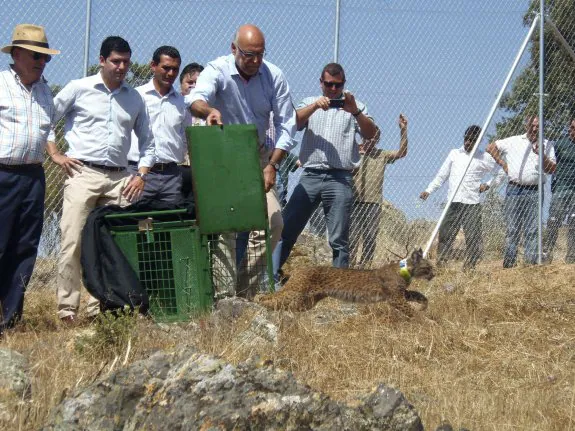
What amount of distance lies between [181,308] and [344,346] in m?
1.40

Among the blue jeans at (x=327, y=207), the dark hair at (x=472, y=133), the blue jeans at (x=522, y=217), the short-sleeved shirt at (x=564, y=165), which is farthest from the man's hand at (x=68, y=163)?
the short-sleeved shirt at (x=564, y=165)

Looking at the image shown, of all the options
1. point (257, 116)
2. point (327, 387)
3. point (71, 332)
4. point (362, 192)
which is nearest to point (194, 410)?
point (327, 387)

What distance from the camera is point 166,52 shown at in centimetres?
898

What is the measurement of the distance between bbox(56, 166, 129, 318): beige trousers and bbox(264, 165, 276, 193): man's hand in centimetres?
107

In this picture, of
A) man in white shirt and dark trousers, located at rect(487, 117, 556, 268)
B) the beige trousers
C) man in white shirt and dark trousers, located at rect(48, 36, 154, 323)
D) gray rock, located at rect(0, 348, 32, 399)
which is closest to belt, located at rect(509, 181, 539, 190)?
man in white shirt and dark trousers, located at rect(487, 117, 556, 268)

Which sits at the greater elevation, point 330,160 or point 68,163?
point 68,163

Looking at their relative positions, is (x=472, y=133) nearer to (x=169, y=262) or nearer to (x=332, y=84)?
(x=332, y=84)

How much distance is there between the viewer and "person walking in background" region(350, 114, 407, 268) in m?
10.8

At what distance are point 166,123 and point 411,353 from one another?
305cm

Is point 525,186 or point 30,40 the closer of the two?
point 30,40

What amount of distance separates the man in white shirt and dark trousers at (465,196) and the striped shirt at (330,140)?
1.64 meters

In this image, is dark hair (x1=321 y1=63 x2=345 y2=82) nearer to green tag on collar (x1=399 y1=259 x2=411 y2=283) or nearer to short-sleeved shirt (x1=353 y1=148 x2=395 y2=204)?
short-sleeved shirt (x1=353 y1=148 x2=395 y2=204)

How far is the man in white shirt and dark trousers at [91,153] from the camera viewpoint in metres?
8.19

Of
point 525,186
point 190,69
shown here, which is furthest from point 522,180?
point 190,69
